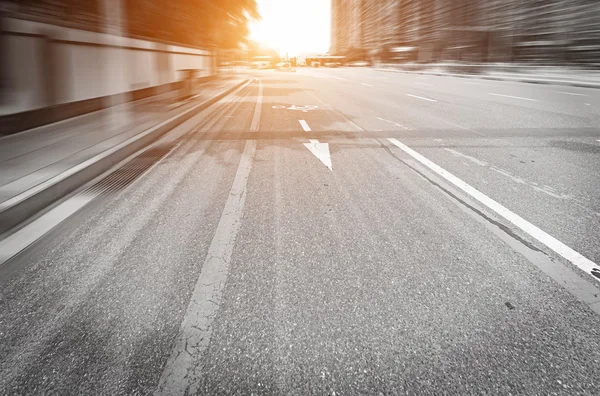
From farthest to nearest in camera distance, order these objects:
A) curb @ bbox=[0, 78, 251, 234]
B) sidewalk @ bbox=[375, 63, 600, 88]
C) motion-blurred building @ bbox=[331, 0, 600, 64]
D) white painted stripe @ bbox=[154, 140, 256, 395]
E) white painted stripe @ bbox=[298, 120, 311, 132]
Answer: motion-blurred building @ bbox=[331, 0, 600, 64] < sidewalk @ bbox=[375, 63, 600, 88] < white painted stripe @ bbox=[298, 120, 311, 132] < curb @ bbox=[0, 78, 251, 234] < white painted stripe @ bbox=[154, 140, 256, 395]

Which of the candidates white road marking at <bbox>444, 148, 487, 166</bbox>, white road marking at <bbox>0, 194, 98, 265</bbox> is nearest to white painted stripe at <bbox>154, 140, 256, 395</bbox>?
white road marking at <bbox>0, 194, 98, 265</bbox>

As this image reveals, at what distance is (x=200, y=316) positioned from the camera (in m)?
2.27

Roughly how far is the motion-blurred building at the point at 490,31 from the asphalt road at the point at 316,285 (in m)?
22.3

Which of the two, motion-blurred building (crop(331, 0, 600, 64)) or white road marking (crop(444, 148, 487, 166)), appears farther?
motion-blurred building (crop(331, 0, 600, 64))

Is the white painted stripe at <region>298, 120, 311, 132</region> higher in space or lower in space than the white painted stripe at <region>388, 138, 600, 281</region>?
higher

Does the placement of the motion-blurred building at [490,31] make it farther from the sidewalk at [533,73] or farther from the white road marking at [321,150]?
the white road marking at [321,150]

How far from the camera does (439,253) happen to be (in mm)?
2988

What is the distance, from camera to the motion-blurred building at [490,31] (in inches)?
889

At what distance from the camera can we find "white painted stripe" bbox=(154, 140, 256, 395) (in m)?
1.82

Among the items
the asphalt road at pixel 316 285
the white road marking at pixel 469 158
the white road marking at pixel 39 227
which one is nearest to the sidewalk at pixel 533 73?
the white road marking at pixel 469 158

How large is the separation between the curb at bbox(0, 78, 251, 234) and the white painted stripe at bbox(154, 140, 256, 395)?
5.79 feet

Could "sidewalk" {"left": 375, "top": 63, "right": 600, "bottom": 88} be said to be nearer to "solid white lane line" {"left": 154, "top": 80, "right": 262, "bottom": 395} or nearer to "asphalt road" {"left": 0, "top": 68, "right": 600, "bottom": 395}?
"asphalt road" {"left": 0, "top": 68, "right": 600, "bottom": 395}

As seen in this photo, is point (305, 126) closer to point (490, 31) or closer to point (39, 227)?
point (39, 227)

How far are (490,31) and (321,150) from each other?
3275cm
